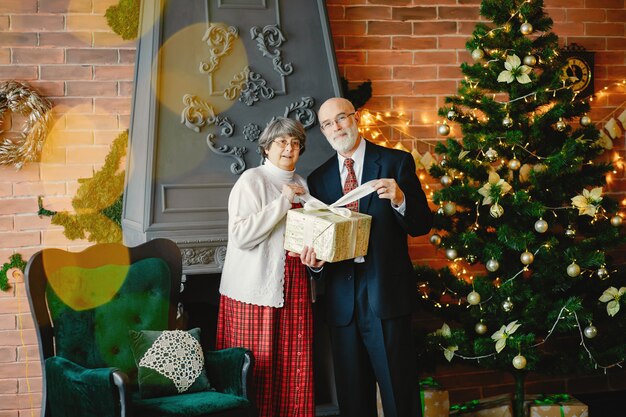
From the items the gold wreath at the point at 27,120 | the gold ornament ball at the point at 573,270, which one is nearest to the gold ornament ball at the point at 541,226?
the gold ornament ball at the point at 573,270

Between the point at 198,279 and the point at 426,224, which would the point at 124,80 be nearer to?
the point at 198,279

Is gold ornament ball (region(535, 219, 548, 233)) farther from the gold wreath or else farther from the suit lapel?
the gold wreath

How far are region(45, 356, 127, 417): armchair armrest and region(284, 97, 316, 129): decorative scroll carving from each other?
5.28ft

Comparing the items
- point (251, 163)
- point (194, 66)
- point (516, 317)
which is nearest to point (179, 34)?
point (194, 66)

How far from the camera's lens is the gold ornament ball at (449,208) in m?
3.56

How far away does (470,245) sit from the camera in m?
3.50

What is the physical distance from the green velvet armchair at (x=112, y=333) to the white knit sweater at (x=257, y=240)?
27cm

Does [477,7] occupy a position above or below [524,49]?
above

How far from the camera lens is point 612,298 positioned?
347 cm

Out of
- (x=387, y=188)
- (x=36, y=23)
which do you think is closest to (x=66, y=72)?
(x=36, y=23)

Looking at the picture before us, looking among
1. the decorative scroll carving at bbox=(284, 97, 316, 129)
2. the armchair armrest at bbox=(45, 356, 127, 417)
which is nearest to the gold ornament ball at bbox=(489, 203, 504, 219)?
the decorative scroll carving at bbox=(284, 97, 316, 129)

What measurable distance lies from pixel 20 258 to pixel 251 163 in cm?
134

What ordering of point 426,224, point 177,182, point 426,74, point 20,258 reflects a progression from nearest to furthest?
point 426,224 < point 177,182 < point 20,258 < point 426,74

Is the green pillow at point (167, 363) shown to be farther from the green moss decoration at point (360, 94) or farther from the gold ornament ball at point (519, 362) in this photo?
the green moss decoration at point (360, 94)
